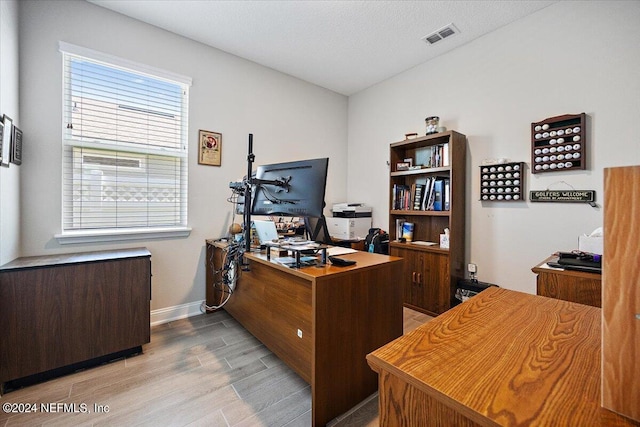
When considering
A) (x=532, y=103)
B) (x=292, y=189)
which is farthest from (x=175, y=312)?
(x=532, y=103)

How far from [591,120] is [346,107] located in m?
2.91

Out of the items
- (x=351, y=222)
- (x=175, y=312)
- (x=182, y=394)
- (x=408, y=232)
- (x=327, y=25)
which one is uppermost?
(x=327, y=25)

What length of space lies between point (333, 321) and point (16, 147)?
252 centimetres

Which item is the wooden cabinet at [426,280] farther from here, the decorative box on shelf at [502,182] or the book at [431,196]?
the decorative box on shelf at [502,182]

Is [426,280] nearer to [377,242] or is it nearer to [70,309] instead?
[377,242]

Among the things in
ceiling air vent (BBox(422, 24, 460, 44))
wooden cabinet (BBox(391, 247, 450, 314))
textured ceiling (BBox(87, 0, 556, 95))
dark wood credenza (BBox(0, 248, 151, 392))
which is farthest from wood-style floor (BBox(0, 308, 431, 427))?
ceiling air vent (BBox(422, 24, 460, 44))

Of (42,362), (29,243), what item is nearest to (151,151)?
(29,243)

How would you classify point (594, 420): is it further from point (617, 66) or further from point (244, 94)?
point (244, 94)

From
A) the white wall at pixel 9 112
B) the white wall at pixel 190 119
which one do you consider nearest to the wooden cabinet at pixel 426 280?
the white wall at pixel 190 119

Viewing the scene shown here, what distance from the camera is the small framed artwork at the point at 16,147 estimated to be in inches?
74.3

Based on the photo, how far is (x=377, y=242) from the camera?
3.33 m

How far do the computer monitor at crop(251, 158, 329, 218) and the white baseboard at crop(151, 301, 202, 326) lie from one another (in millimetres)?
1516

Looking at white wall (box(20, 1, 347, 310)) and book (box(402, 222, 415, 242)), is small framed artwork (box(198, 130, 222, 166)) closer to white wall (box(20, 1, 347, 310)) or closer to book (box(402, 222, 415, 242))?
white wall (box(20, 1, 347, 310))

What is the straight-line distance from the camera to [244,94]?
3.18m
